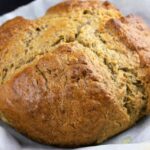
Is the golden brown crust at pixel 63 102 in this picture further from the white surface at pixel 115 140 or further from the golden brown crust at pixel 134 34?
the golden brown crust at pixel 134 34

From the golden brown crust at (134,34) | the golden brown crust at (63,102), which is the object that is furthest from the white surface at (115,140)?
the golden brown crust at (134,34)

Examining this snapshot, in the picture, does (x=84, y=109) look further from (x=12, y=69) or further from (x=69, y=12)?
(x=69, y=12)

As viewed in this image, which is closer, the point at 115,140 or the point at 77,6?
the point at 115,140

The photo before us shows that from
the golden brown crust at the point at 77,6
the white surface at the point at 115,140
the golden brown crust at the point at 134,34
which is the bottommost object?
the white surface at the point at 115,140

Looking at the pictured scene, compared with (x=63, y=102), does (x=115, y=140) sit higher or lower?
lower

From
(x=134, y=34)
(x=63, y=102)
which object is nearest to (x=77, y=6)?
(x=134, y=34)

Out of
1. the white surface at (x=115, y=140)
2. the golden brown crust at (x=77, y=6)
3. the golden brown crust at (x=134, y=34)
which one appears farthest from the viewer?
the golden brown crust at (x=77, y=6)

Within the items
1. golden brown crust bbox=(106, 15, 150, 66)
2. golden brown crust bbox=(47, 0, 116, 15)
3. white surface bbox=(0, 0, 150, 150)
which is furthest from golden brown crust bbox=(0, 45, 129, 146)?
golden brown crust bbox=(47, 0, 116, 15)

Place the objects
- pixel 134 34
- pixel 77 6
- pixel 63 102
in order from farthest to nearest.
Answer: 1. pixel 77 6
2. pixel 134 34
3. pixel 63 102

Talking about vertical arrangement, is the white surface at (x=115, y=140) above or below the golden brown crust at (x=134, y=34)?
below

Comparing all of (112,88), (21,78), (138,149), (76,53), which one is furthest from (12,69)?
(138,149)

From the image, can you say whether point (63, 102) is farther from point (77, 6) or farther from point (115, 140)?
point (77, 6)
